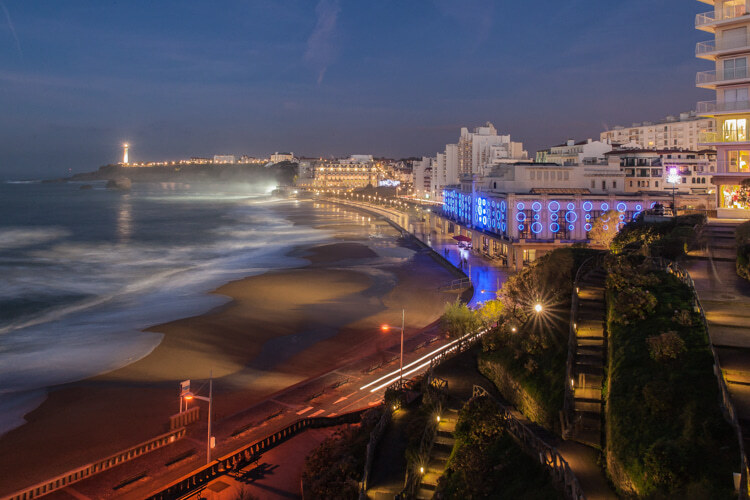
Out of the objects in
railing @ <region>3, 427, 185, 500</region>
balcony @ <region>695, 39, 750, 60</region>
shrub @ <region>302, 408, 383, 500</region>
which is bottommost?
railing @ <region>3, 427, 185, 500</region>

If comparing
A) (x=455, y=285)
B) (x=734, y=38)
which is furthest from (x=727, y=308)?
(x=455, y=285)

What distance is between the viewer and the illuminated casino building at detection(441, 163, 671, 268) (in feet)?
131

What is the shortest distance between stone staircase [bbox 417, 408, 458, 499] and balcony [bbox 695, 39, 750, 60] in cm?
2050

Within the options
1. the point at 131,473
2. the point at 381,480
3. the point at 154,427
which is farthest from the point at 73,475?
the point at 381,480

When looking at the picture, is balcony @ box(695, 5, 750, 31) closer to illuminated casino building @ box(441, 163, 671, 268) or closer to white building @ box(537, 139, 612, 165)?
illuminated casino building @ box(441, 163, 671, 268)

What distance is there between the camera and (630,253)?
16.7 m

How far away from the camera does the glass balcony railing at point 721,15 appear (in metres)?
22.6

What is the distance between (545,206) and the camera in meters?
40.9

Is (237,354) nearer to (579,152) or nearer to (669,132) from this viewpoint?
(579,152)

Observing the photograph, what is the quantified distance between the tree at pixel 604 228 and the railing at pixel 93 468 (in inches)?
1114

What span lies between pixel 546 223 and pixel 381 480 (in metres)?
33.4

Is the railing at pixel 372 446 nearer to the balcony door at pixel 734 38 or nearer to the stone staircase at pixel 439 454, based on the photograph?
the stone staircase at pixel 439 454

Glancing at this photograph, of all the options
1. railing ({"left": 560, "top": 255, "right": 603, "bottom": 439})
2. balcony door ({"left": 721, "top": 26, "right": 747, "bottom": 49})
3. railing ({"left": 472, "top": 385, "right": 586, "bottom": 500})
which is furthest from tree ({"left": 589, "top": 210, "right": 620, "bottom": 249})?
railing ({"left": 472, "top": 385, "right": 586, "bottom": 500})

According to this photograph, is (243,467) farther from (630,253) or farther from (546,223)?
(546,223)
